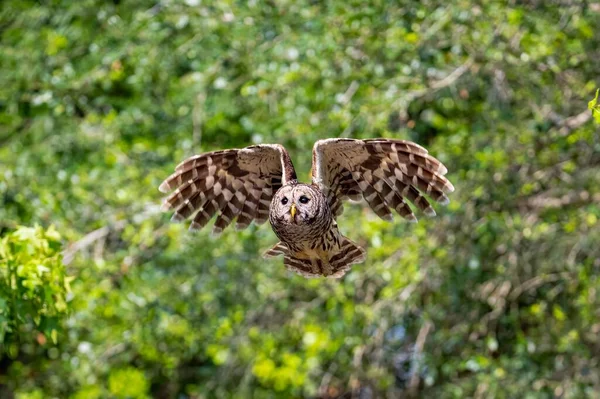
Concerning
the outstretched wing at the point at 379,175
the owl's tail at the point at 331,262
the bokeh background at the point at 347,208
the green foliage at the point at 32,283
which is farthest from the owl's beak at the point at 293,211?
the bokeh background at the point at 347,208

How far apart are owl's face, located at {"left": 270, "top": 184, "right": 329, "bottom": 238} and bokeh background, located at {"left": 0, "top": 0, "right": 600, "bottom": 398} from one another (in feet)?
8.15

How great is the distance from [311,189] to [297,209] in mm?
116

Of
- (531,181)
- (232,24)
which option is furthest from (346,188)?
(232,24)

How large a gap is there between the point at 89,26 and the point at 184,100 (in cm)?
113

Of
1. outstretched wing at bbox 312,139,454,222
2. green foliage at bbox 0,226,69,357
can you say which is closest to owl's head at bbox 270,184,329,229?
outstretched wing at bbox 312,139,454,222

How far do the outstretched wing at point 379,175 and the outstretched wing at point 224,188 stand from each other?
0.70 feet

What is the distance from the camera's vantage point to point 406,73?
6648mm

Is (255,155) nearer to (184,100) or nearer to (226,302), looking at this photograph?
(226,302)

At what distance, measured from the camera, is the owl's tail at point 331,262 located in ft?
14.7

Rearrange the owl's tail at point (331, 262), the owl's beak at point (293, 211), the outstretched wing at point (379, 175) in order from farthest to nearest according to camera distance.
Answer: the owl's tail at point (331, 262) → the outstretched wing at point (379, 175) → the owl's beak at point (293, 211)

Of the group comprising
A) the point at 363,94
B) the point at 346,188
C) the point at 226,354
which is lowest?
the point at 226,354

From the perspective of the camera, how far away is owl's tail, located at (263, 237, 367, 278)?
448cm

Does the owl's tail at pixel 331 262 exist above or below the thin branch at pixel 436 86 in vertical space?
above

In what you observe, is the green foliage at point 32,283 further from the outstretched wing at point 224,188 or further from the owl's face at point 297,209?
the owl's face at point 297,209
